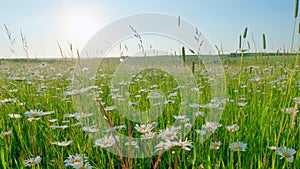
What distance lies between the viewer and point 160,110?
231cm

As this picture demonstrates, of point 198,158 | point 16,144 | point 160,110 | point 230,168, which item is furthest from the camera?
point 160,110

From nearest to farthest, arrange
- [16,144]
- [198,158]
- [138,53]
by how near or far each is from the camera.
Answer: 1. [198,158]
2. [16,144]
3. [138,53]

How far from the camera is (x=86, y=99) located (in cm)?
251

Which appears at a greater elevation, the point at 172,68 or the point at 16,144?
the point at 172,68

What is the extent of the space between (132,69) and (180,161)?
3.67 meters

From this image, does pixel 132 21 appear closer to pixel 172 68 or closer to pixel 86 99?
pixel 86 99

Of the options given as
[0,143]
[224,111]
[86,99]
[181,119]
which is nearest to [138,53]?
[86,99]

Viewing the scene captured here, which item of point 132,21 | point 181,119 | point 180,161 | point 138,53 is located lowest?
point 180,161

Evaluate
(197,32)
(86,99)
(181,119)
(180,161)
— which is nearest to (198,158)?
(180,161)

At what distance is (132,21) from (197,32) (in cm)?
56

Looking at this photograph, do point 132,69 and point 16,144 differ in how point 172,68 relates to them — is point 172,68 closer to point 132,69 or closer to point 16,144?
point 132,69

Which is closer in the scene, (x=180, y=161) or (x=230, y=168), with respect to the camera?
(x=230, y=168)

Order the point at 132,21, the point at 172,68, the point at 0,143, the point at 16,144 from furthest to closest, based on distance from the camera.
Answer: the point at 172,68
the point at 132,21
the point at 16,144
the point at 0,143

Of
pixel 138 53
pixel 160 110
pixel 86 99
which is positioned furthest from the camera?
pixel 138 53
